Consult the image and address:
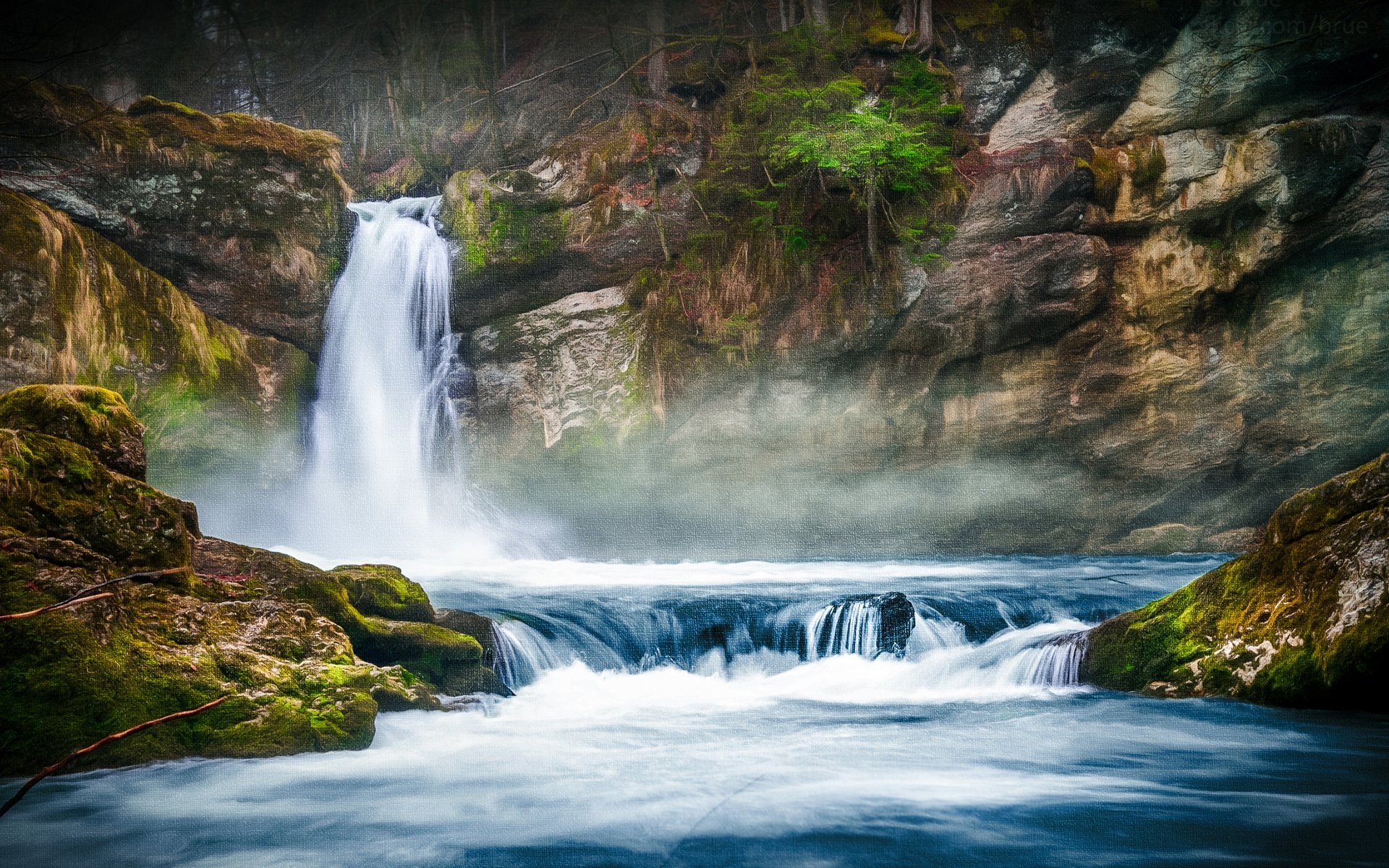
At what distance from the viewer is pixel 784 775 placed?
139 inches

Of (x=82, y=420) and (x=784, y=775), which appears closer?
(x=784, y=775)

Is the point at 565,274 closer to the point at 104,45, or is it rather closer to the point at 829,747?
the point at 104,45

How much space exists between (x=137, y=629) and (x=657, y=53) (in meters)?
8.66

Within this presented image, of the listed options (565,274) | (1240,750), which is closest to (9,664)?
(1240,750)

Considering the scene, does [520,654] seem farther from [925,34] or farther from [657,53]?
[925,34]

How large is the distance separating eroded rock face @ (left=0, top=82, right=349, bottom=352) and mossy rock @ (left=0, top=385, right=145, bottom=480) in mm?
5840

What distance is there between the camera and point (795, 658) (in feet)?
18.4

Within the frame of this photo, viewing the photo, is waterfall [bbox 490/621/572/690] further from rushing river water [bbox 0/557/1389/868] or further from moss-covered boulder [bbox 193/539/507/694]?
moss-covered boulder [bbox 193/539/507/694]

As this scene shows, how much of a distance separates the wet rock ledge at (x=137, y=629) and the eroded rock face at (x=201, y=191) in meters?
5.91

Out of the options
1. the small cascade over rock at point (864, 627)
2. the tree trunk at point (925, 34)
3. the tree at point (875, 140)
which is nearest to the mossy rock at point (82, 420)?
the small cascade over rock at point (864, 627)

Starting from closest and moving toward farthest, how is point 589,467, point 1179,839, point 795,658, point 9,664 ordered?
point 1179,839 < point 9,664 < point 795,658 < point 589,467

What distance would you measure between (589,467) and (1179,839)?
7.52 meters

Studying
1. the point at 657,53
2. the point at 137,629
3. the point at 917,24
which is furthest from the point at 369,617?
the point at 917,24

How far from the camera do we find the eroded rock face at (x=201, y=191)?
8617mm
